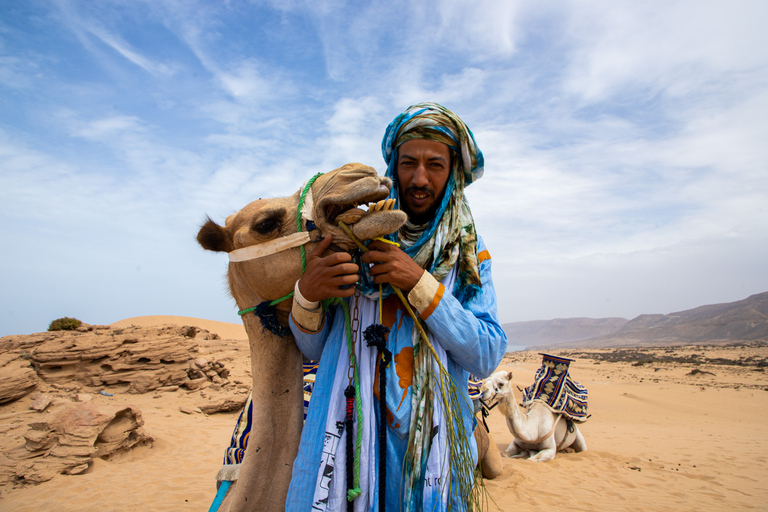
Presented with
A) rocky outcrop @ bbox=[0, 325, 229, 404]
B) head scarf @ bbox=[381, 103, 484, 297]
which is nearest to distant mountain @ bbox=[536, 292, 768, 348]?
rocky outcrop @ bbox=[0, 325, 229, 404]

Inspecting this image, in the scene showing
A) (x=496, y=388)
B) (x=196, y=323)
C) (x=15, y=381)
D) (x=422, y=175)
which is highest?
(x=196, y=323)

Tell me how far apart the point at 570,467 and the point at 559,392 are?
128cm

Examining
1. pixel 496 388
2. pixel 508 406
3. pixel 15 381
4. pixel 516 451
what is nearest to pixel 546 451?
pixel 516 451

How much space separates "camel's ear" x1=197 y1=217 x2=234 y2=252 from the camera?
5.58 ft

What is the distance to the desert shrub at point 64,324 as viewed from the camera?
1733 centimetres

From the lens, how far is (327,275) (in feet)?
4.38

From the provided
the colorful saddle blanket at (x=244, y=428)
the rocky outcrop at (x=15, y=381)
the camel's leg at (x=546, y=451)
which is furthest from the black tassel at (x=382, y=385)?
the rocky outcrop at (x=15, y=381)

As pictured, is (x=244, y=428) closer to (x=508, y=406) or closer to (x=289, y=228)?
(x=289, y=228)

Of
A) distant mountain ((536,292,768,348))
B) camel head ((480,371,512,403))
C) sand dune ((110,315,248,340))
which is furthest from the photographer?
distant mountain ((536,292,768,348))

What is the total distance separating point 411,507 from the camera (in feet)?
4.55

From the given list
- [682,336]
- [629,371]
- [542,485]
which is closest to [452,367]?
[542,485]

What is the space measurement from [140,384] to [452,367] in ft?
41.6

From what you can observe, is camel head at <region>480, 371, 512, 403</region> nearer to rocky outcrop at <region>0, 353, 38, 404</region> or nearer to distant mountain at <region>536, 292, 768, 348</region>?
rocky outcrop at <region>0, 353, 38, 404</region>

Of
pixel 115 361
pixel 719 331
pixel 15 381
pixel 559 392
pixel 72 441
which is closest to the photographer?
pixel 72 441
